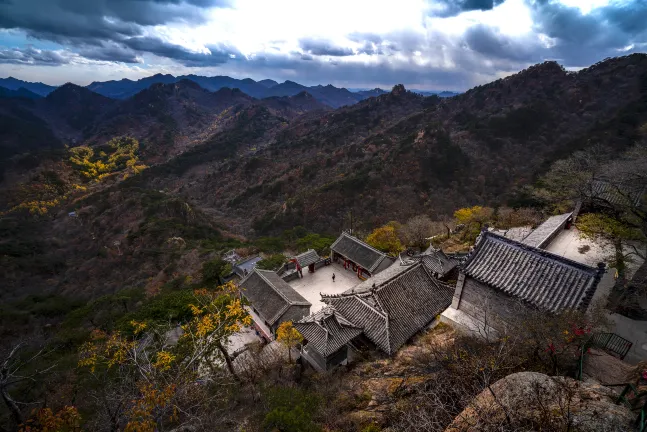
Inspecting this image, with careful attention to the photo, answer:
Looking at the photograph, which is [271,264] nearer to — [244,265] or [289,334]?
[244,265]

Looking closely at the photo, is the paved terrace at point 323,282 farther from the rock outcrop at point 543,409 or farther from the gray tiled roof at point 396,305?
the rock outcrop at point 543,409

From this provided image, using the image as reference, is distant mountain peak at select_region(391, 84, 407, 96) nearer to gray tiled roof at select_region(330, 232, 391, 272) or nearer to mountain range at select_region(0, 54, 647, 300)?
mountain range at select_region(0, 54, 647, 300)

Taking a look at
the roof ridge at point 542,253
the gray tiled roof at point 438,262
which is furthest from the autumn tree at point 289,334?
the gray tiled roof at point 438,262

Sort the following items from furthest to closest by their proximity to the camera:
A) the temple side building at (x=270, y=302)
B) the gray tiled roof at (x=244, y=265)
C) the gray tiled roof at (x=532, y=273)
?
the gray tiled roof at (x=244, y=265) → the temple side building at (x=270, y=302) → the gray tiled roof at (x=532, y=273)

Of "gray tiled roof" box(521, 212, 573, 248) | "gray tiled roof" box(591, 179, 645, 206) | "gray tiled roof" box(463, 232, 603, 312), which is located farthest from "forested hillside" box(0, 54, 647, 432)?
"gray tiled roof" box(521, 212, 573, 248)

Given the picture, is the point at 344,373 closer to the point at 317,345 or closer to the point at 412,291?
the point at 317,345
